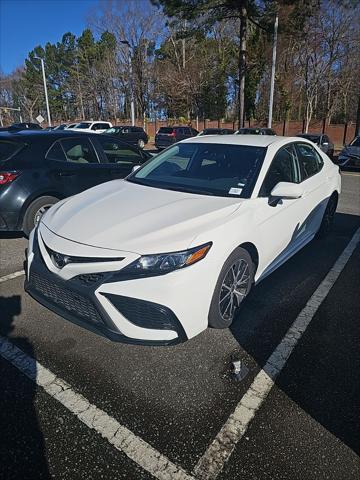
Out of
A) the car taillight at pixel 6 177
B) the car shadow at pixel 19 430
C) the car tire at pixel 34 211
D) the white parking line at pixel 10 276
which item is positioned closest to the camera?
the car shadow at pixel 19 430

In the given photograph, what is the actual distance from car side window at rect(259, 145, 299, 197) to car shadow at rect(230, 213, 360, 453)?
107cm

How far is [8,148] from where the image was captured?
15.1 ft

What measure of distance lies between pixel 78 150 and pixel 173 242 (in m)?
3.58

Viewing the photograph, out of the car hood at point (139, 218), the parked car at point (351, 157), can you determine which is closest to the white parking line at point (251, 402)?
the car hood at point (139, 218)

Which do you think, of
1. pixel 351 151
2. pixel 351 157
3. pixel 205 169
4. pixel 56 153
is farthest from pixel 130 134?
pixel 205 169

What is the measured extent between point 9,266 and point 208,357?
2838 millimetres

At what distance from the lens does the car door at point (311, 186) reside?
406cm

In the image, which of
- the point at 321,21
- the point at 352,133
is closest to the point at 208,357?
the point at 352,133

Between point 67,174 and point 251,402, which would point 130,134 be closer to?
point 67,174

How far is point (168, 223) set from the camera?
101 inches

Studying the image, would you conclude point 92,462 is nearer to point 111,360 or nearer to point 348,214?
point 111,360

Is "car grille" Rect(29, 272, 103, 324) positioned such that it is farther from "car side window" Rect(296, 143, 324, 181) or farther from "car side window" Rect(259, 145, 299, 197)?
"car side window" Rect(296, 143, 324, 181)

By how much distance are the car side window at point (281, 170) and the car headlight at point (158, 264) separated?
3.85 feet

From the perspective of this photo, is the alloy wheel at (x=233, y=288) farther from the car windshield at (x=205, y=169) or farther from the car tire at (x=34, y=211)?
the car tire at (x=34, y=211)
